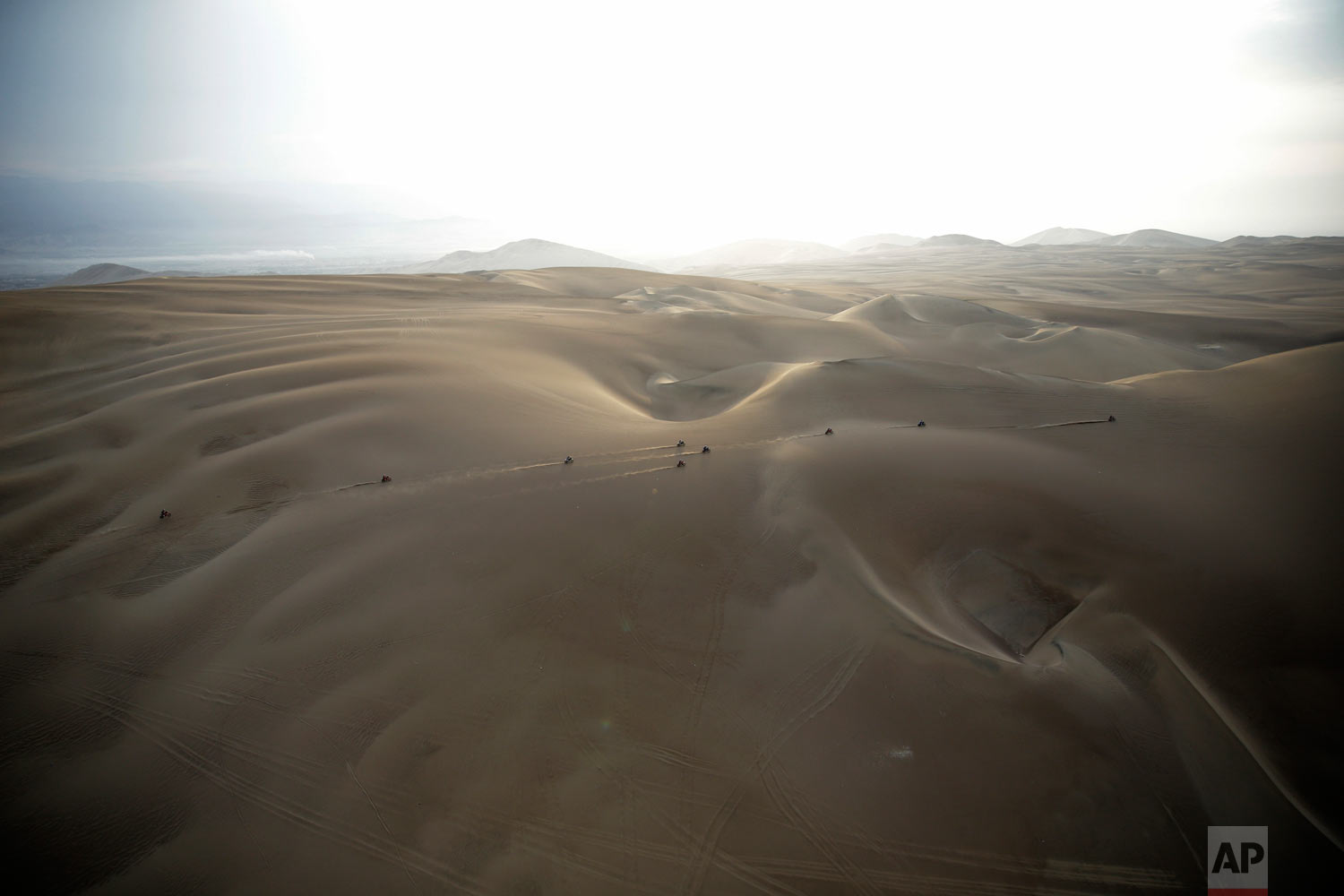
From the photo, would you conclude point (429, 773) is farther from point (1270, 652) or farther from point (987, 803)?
point (1270, 652)

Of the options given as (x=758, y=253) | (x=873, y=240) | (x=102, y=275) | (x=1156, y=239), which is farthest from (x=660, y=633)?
(x=873, y=240)

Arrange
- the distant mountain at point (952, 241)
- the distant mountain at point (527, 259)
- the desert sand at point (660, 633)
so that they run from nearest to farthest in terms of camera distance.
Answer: the desert sand at point (660, 633)
the distant mountain at point (527, 259)
the distant mountain at point (952, 241)

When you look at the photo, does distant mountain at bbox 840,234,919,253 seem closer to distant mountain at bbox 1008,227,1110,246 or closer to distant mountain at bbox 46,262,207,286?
distant mountain at bbox 1008,227,1110,246

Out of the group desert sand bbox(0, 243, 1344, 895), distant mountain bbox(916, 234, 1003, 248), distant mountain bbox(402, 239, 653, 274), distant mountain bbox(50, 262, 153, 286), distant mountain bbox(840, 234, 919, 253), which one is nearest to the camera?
desert sand bbox(0, 243, 1344, 895)

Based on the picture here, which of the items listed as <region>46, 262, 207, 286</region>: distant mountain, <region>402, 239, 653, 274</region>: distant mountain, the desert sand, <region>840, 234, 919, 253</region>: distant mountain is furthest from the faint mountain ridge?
<region>46, 262, 207, 286</region>: distant mountain

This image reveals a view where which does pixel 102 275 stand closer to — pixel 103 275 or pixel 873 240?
Result: pixel 103 275

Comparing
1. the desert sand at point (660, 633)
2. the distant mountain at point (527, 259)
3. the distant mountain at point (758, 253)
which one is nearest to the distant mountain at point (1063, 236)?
the distant mountain at point (758, 253)

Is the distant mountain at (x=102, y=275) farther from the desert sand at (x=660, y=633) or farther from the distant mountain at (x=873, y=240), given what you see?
the distant mountain at (x=873, y=240)

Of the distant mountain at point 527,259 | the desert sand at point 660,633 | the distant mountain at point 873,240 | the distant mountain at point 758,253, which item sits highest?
the distant mountain at point 873,240
